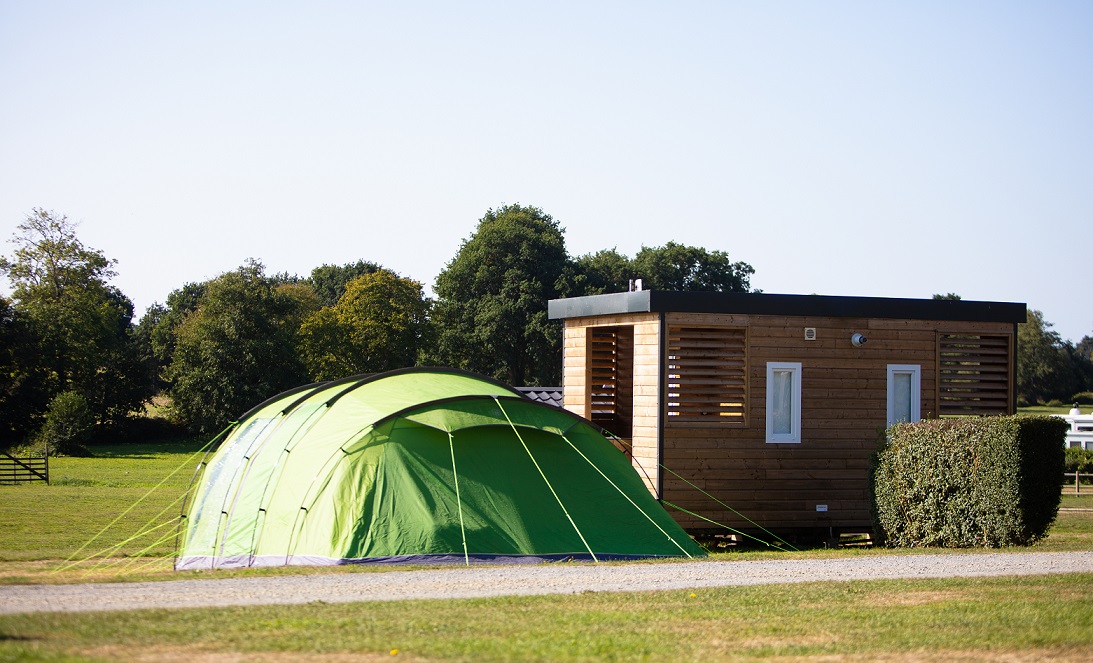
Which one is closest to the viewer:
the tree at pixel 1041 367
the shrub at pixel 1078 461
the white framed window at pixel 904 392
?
the white framed window at pixel 904 392

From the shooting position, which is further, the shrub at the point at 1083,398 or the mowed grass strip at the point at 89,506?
the shrub at the point at 1083,398

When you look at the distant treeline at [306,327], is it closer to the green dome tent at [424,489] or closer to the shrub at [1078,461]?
the shrub at [1078,461]

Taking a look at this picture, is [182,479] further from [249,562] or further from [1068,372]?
[1068,372]

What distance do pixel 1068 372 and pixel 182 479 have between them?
63807 millimetres

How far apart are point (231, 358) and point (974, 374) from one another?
42052mm

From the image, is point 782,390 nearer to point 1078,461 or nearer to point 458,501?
point 458,501

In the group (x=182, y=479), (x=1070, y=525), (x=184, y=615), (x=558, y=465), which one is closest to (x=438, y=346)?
(x=182, y=479)

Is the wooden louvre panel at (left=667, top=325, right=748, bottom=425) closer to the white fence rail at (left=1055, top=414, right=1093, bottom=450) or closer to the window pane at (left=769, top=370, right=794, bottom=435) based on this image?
the window pane at (left=769, top=370, right=794, bottom=435)

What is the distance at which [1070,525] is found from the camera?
20062 mm

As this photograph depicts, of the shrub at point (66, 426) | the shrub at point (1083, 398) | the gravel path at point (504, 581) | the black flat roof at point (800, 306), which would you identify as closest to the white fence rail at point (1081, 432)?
the black flat roof at point (800, 306)

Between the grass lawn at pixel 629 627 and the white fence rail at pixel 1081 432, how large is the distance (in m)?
34.9

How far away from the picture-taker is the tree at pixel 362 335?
5488 cm

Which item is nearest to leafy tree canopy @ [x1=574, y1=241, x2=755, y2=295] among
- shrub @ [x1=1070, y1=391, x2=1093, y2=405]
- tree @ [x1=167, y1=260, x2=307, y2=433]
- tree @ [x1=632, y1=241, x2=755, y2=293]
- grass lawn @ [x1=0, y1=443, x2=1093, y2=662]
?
tree @ [x1=632, y1=241, x2=755, y2=293]

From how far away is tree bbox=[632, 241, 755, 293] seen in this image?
57375 millimetres
